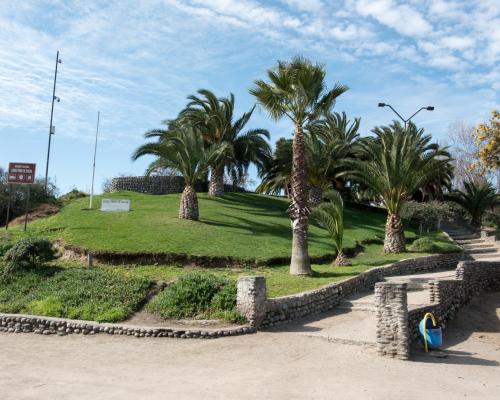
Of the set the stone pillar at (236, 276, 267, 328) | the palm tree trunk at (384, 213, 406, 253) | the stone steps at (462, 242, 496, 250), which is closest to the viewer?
the stone pillar at (236, 276, 267, 328)

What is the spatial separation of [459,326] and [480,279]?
5.81 meters

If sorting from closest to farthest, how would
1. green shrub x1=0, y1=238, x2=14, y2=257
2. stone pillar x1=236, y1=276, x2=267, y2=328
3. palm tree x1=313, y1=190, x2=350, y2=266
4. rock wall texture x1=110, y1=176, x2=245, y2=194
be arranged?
stone pillar x1=236, y1=276, x2=267, y2=328, green shrub x1=0, y1=238, x2=14, y2=257, palm tree x1=313, y1=190, x2=350, y2=266, rock wall texture x1=110, y1=176, x2=245, y2=194

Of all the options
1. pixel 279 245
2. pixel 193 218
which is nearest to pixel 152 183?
pixel 193 218

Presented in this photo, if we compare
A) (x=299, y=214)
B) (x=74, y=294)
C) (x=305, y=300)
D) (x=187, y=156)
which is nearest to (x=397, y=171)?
(x=299, y=214)

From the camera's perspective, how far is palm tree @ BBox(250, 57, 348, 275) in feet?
58.7

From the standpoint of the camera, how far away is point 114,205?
907 inches

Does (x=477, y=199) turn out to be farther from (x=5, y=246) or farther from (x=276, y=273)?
(x=5, y=246)

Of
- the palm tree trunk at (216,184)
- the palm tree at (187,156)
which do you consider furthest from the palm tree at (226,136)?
the palm tree at (187,156)

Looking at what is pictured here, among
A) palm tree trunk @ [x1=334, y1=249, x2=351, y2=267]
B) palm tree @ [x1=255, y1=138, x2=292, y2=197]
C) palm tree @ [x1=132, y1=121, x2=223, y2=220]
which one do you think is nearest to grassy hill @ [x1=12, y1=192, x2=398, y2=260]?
palm tree @ [x1=132, y1=121, x2=223, y2=220]

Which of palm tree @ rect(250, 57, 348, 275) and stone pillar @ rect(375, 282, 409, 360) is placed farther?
palm tree @ rect(250, 57, 348, 275)

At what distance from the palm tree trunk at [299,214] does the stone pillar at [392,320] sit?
6517 mm

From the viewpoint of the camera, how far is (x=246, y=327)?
1239 centimetres

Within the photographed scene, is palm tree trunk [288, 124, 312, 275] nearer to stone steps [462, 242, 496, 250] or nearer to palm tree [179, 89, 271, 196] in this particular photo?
palm tree [179, 89, 271, 196]

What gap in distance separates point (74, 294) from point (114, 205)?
29.3 ft
